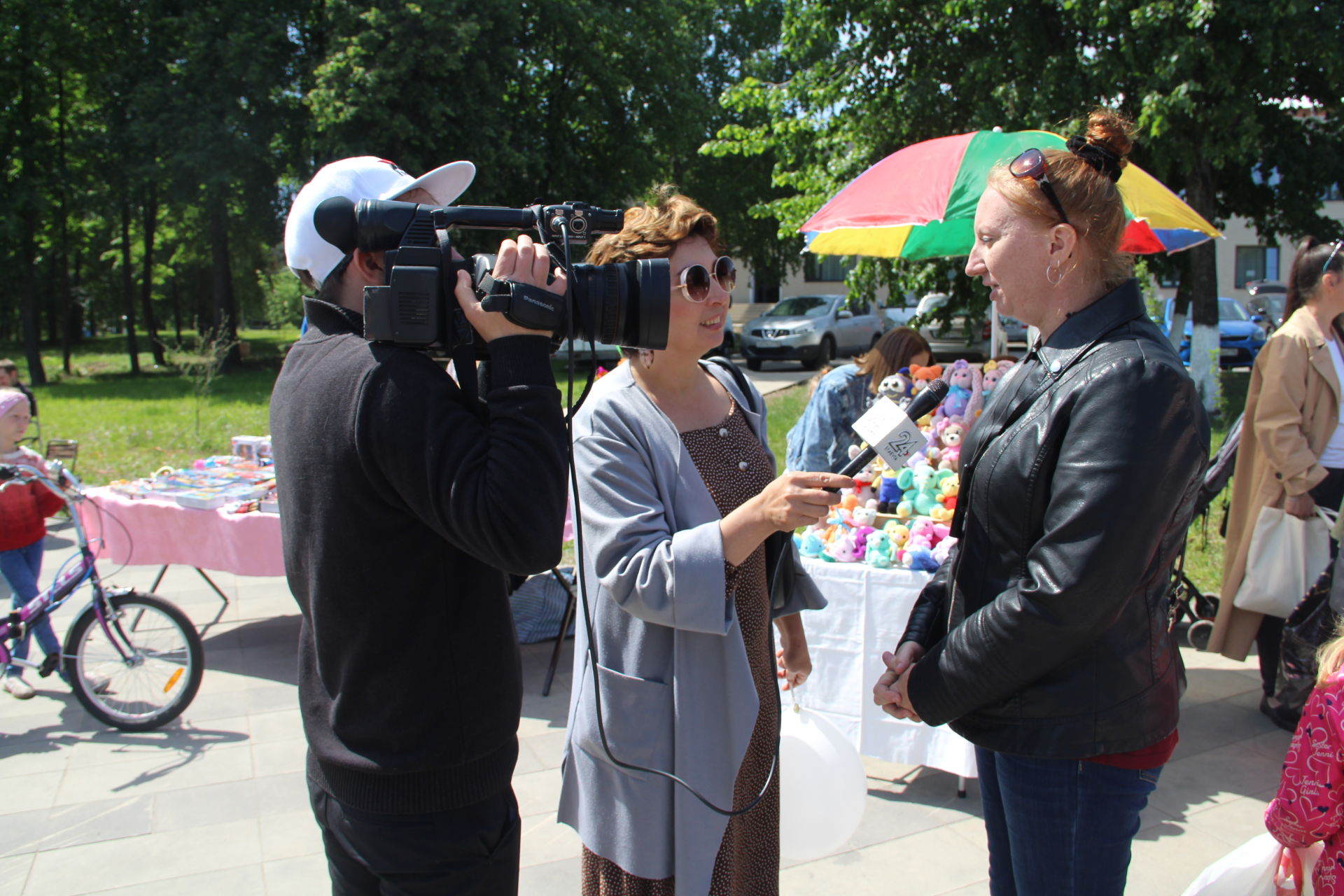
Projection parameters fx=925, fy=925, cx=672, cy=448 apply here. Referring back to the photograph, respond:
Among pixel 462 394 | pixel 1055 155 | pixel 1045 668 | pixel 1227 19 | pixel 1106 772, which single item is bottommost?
pixel 1106 772

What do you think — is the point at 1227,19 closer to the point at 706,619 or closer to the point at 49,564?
the point at 706,619

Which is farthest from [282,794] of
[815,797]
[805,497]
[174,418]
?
[174,418]

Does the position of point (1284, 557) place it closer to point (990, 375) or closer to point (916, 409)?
point (990, 375)

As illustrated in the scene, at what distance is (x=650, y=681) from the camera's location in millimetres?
1805

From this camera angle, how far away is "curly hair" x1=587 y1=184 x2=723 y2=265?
77.2 inches

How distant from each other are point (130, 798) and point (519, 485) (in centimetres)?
297

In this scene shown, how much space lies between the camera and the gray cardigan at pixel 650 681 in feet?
5.81

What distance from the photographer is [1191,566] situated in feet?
18.9

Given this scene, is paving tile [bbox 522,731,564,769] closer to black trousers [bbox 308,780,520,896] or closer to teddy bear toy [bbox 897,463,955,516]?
teddy bear toy [bbox 897,463,955,516]

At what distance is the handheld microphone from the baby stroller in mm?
2617

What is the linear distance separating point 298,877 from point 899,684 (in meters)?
2.16

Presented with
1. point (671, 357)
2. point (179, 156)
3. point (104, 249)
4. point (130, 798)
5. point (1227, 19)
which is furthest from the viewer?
point (104, 249)

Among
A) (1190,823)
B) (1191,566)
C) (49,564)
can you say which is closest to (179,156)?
(49,564)

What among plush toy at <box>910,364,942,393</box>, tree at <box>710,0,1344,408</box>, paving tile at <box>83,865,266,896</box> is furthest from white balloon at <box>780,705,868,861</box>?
tree at <box>710,0,1344,408</box>
